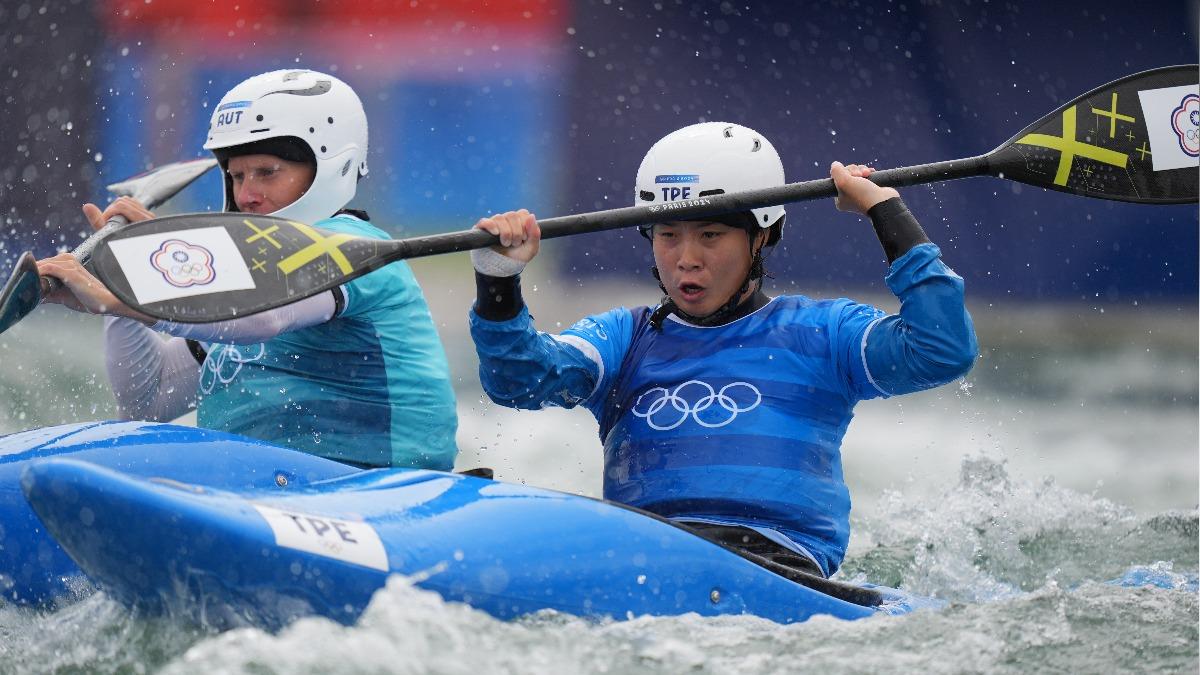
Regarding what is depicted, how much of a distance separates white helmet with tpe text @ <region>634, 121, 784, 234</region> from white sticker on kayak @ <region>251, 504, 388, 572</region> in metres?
1.22

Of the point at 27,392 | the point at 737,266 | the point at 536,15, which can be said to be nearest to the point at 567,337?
the point at 737,266

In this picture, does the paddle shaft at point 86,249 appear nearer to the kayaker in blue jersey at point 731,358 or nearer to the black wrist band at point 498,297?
the black wrist band at point 498,297

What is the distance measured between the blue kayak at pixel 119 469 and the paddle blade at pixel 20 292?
295 millimetres

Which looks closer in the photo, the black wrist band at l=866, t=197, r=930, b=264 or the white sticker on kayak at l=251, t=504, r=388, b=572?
the white sticker on kayak at l=251, t=504, r=388, b=572

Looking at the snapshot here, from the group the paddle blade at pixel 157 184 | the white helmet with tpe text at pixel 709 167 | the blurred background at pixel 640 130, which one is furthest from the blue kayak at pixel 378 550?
the blurred background at pixel 640 130

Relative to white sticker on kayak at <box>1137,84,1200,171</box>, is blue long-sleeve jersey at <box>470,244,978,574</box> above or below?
below

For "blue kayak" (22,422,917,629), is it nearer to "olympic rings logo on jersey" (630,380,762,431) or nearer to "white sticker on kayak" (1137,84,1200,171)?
"olympic rings logo on jersey" (630,380,762,431)

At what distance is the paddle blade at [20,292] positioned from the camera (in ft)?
10.6

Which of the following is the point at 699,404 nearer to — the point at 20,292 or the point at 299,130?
the point at 299,130

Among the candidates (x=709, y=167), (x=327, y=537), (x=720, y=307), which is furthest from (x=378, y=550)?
(x=709, y=167)

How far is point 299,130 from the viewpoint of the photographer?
152 inches

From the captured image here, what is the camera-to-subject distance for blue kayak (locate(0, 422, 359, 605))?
320cm

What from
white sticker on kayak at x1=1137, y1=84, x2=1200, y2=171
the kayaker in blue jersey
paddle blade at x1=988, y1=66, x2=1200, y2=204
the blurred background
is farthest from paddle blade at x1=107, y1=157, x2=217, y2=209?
white sticker on kayak at x1=1137, y1=84, x2=1200, y2=171

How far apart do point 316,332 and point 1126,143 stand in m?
2.11
